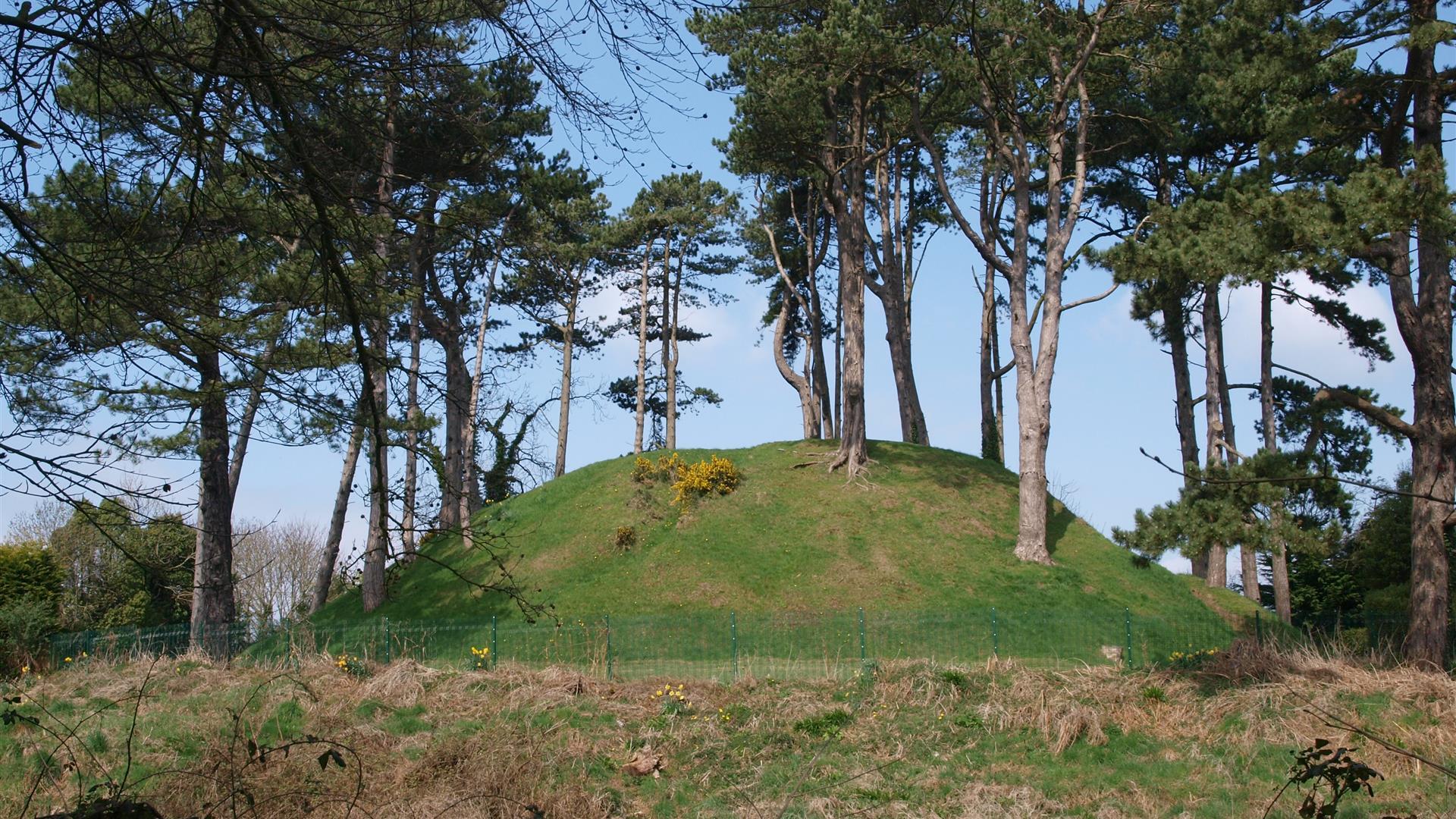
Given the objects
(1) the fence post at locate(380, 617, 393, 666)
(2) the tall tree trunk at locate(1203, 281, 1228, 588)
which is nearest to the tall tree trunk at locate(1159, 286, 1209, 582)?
(2) the tall tree trunk at locate(1203, 281, 1228, 588)

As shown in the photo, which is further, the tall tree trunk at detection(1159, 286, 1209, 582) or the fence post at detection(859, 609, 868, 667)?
the tall tree trunk at detection(1159, 286, 1209, 582)

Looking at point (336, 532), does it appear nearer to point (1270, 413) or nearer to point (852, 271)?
point (852, 271)

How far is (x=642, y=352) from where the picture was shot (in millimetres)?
35156

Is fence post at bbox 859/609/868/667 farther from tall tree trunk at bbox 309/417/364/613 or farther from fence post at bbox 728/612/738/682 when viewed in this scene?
tall tree trunk at bbox 309/417/364/613

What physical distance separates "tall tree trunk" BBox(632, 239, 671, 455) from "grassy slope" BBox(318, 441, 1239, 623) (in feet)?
25.0

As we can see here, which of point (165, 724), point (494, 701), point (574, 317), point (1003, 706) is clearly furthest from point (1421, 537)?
point (574, 317)

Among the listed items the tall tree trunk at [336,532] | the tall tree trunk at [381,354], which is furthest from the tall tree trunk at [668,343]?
the tall tree trunk at [381,354]

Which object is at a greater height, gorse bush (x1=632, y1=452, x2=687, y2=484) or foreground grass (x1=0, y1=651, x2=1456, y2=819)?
gorse bush (x1=632, y1=452, x2=687, y2=484)

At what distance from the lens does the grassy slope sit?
20.3m

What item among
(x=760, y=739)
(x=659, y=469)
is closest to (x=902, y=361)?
(x=659, y=469)

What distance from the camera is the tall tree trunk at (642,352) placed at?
113ft

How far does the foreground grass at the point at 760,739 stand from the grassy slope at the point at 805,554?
5.06m

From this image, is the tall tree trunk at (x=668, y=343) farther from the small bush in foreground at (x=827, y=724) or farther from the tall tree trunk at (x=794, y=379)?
the small bush in foreground at (x=827, y=724)

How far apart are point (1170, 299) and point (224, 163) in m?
16.7
